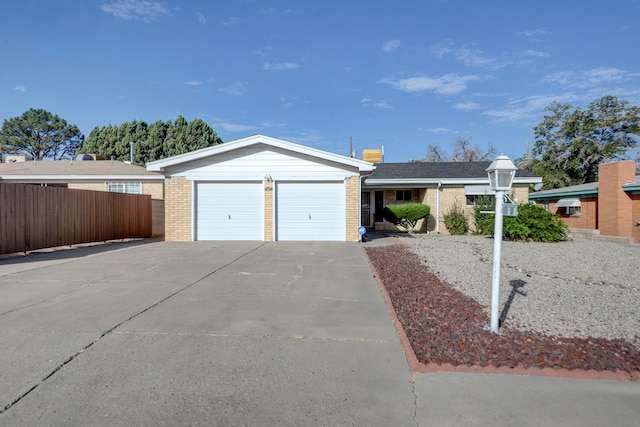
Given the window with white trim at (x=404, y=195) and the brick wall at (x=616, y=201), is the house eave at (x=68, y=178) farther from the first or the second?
the brick wall at (x=616, y=201)

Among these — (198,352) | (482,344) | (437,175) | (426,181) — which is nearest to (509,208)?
(482,344)

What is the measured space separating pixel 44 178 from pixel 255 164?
10861 mm

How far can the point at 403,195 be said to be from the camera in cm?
1980

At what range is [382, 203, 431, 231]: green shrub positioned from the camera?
17531mm

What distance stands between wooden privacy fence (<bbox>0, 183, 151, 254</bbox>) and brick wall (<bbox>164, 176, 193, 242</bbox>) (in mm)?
2555

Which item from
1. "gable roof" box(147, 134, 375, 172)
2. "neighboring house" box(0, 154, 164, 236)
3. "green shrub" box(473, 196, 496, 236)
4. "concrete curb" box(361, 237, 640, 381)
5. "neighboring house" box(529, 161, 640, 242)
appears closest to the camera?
"concrete curb" box(361, 237, 640, 381)

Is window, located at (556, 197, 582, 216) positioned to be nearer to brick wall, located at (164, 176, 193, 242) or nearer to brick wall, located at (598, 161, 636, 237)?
brick wall, located at (598, 161, 636, 237)

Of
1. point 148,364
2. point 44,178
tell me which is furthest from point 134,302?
point 44,178

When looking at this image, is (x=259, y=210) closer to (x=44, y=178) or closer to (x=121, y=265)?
(x=121, y=265)

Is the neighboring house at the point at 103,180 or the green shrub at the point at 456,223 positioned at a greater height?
the neighboring house at the point at 103,180

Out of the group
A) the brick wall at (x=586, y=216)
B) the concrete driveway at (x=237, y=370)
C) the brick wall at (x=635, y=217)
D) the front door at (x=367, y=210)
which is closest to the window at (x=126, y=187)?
the front door at (x=367, y=210)

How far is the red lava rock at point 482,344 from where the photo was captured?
3.52m

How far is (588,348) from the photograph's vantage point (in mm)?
3857

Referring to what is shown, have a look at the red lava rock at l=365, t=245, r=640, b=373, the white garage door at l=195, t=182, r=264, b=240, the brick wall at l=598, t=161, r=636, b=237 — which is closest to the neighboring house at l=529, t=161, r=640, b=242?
the brick wall at l=598, t=161, r=636, b=237
